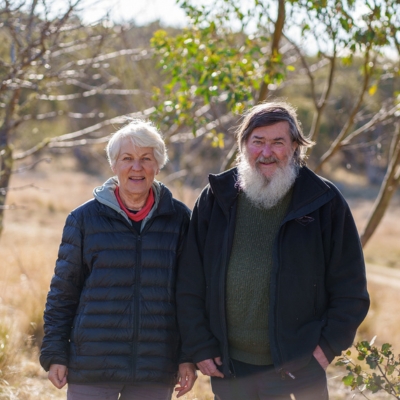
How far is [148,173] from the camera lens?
3273 millimetres

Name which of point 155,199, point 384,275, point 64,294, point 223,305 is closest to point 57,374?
point 64,294

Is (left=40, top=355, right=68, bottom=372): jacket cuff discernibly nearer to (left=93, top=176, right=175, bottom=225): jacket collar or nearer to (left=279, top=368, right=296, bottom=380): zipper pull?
(left=93, top=176, right=175, bottom=225): jacket collar

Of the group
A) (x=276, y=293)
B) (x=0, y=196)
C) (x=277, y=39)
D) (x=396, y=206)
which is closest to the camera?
(x=276, y=293)

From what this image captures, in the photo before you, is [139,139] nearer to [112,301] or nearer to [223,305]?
[112,301]

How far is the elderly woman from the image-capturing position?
312 centimetres

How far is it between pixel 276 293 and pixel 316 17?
3.04 meters

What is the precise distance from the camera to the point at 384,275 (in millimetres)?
15602

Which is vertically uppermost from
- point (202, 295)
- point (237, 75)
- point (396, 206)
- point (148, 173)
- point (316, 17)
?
point (316, 17)

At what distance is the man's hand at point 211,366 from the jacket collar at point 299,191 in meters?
0.74

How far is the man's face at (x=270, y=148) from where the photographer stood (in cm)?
313

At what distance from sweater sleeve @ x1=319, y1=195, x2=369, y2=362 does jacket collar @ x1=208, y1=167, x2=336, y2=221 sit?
0.09 meters

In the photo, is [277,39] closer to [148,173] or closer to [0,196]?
[148,173]

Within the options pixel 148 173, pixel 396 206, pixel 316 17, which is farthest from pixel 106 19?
pixel 396 206

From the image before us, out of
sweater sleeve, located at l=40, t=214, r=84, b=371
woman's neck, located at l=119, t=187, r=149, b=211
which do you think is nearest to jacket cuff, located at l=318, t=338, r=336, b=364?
woman's neck, located at l=119, t=187, r=149, b=211
